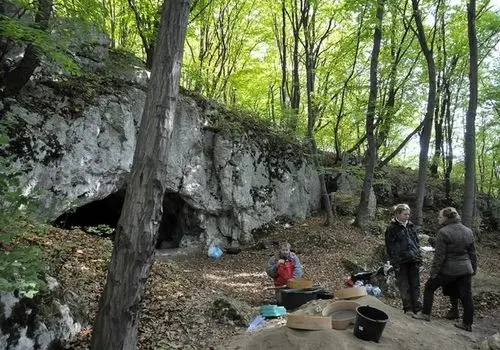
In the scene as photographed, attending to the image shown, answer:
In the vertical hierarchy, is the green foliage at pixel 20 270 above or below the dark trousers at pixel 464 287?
above

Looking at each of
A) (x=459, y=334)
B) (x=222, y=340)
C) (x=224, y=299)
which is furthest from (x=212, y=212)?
(x=459, y=334)

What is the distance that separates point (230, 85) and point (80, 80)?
1114 centimetres

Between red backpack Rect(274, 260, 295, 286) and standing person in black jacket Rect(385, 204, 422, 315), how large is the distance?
6.37 ft

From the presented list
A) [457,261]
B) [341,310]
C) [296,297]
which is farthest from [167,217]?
[457,261]

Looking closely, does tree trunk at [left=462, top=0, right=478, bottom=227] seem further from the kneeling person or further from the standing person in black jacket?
the kneeling person

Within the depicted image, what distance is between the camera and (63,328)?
423cm

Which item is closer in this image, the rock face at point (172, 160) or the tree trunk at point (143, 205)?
the tree trunk at point (143, 205)

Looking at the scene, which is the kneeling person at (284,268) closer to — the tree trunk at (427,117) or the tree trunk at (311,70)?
the tree trunk at (311,70)

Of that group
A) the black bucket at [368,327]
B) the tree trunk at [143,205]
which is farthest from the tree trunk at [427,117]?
the tree trunk at [143,205]

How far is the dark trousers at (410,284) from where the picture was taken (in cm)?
607

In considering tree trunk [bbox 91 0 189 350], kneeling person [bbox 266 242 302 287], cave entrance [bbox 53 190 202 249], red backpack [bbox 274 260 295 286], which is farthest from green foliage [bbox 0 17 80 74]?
cave entrance [bbox 53 190 202 249]

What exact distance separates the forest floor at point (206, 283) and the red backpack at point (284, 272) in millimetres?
290

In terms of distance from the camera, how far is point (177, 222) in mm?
12094

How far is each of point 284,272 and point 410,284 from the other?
7.30ft
